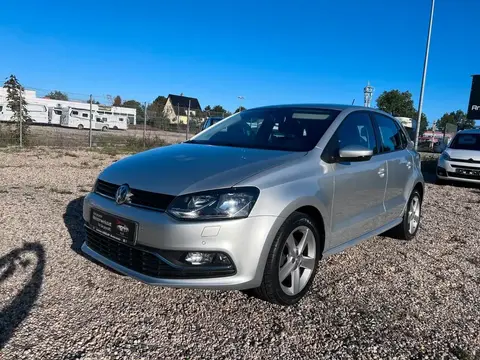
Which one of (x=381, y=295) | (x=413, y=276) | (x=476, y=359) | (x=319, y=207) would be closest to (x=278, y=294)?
(x=319, y=207)

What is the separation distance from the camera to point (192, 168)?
9.96 ft

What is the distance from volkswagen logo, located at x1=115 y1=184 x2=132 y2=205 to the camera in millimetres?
2920

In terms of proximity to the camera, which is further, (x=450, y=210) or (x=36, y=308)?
(x=450, y=210)

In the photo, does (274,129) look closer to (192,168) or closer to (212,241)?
(192,168)

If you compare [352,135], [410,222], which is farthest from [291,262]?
[410,222]

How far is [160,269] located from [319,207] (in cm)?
135

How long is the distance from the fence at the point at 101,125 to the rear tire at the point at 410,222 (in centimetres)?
1334

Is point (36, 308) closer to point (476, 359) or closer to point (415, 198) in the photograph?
point (476, 359)

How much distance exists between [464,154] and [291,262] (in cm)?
933

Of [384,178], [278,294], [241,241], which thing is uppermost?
[384,178]

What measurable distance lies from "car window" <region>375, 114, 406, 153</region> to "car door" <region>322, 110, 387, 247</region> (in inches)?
9.6

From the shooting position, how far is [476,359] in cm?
251

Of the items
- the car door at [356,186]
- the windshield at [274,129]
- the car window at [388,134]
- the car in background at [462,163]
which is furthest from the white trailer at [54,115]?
the car door at [356,186]

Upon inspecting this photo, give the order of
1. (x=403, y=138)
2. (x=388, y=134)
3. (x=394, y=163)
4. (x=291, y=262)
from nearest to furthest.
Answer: (x=291, y=262), (x=394, y=163), (x=388, y=134), (x=403, y=138)
